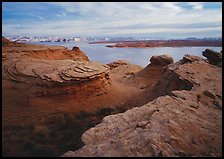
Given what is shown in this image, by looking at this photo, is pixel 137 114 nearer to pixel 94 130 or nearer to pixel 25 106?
pixel 94 130

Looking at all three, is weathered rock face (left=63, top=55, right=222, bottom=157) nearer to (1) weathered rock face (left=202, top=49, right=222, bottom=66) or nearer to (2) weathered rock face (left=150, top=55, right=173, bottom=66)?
(1) weathered rock face (left=202, top=49, right=222, bottom=66)

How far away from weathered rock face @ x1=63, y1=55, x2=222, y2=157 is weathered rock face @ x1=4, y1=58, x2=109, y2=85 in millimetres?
4025

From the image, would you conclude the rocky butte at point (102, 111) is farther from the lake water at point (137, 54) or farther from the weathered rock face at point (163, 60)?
the lake water at point (137, 54)

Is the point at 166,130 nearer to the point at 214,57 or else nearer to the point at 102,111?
the point at 102,111

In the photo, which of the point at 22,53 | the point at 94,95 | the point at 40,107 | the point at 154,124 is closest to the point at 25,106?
the point at 40,107

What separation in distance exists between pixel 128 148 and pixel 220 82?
4.32 m

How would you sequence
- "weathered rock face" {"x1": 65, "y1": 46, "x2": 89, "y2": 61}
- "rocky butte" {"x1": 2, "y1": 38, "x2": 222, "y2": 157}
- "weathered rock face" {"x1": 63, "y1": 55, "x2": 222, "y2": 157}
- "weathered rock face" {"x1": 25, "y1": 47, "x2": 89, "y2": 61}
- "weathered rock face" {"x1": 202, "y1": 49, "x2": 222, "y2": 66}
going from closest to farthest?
"weathered rock face" {"x1": 63, "y1": 55, "x2": 222, "y2": 157} < "rocky butte" {"x1": 2, "y1": 38, "x2": 222, "y2": 157} < "weathered rock face" {"x1": 202, "y1": 49, "x2": 222, "y2": 66} < "weathered rock face" {"x1": 25, "y1": 47, "x2": 89, "y2": 61} < "weathered rock face" {"x1": 65, "y1": 46, "x2": 89, "y2": 61}

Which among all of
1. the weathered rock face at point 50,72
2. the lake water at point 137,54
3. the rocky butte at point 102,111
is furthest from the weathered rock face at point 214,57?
the lake water at point 137,54

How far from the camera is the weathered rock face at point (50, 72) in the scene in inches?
336

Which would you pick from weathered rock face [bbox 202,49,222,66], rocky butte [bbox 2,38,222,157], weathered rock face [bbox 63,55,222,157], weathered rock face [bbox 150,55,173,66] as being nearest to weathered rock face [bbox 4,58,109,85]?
rocky butte [bbox 2,38,222,157]

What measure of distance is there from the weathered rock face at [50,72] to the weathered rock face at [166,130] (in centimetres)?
402

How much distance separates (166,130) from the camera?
164 inches

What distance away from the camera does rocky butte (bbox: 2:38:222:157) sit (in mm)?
3930

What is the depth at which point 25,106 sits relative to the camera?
8.17 m
